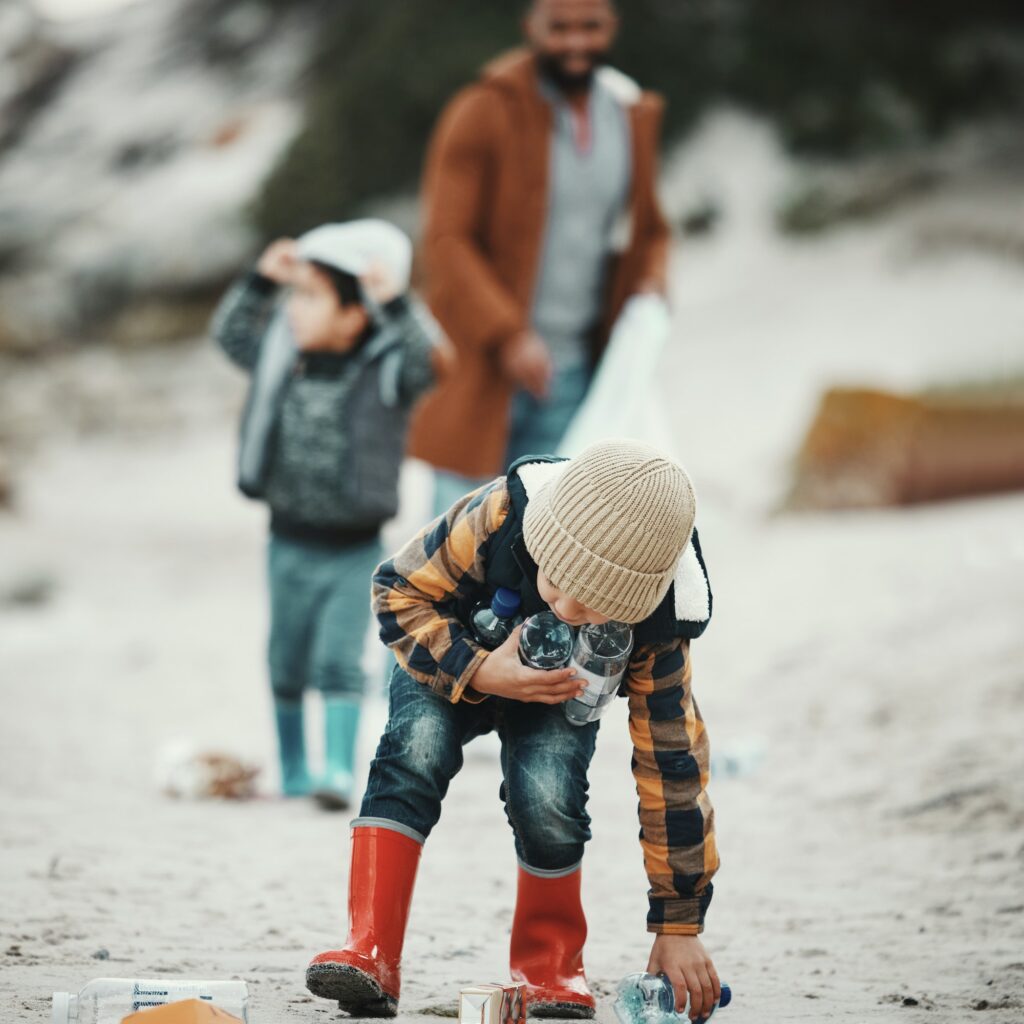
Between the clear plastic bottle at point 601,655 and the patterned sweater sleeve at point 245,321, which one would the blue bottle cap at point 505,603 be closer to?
the clear plastic bottle at point 601,655

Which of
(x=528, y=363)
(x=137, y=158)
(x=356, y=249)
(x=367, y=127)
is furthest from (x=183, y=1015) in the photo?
(x=137, y=158)

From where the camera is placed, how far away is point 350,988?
2.26 meters

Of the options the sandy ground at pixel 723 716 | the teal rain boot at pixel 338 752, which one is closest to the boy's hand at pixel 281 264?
the teal rain boot at pixel 338 752

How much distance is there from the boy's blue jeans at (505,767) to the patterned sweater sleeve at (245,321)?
2.05 m

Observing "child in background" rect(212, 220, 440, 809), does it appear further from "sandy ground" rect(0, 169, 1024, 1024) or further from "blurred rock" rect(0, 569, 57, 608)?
"blurred rock" rect(0, 569, 57, 608)

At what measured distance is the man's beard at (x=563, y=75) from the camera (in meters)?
4.82

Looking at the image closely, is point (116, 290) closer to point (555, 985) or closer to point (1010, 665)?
point (1010, 665)

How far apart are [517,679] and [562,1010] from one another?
0.52 metres

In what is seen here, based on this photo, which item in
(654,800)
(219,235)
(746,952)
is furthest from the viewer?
(219,235)

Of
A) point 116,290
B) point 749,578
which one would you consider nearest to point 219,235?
point 116,290

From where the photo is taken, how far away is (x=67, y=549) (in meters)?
10.3

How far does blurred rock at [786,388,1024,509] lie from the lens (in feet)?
26.9

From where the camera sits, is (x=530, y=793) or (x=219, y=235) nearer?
(x=530, y=793)

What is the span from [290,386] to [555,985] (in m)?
2.12
